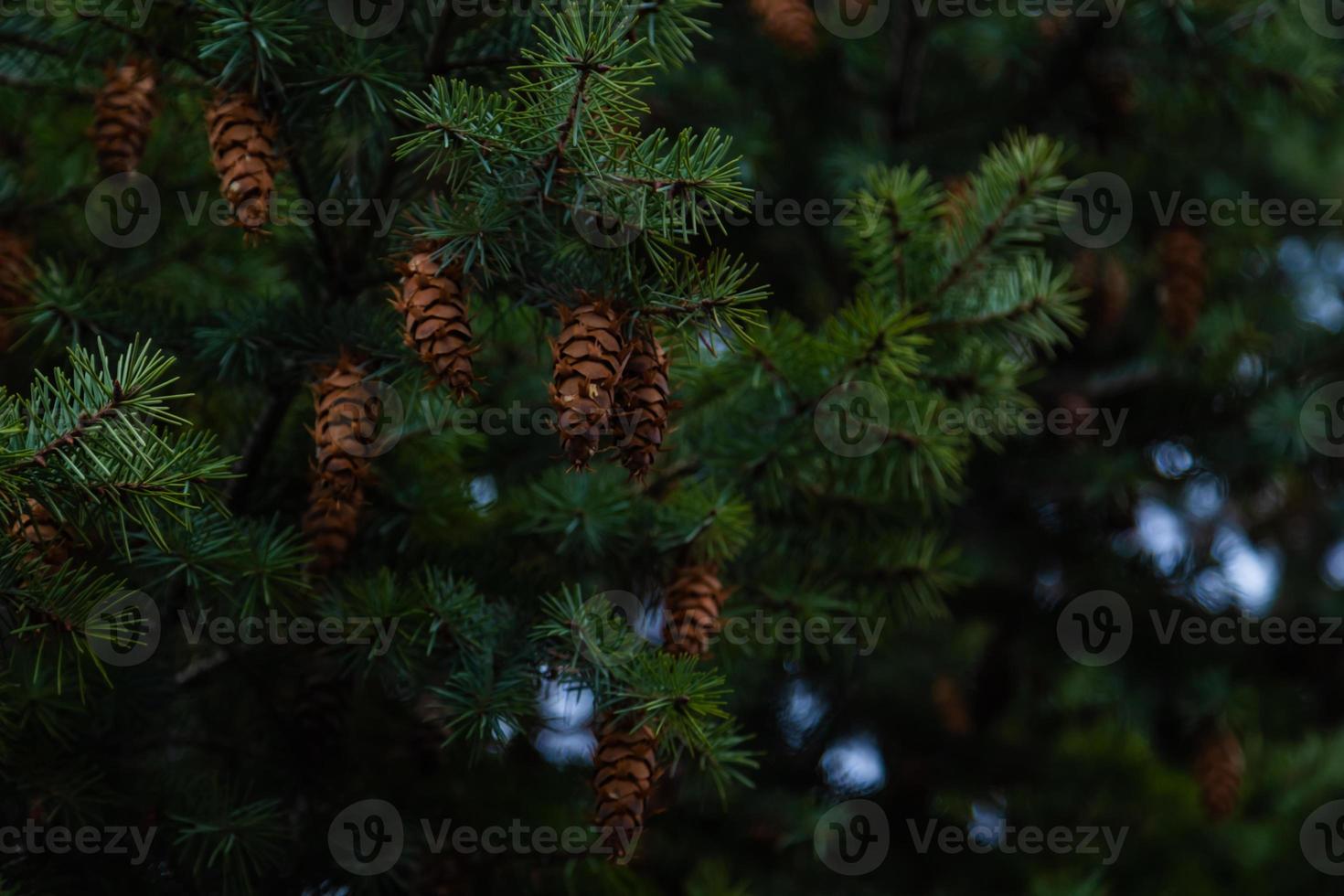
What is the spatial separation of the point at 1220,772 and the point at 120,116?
2.63 metres

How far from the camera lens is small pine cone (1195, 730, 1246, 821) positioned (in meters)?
2.62

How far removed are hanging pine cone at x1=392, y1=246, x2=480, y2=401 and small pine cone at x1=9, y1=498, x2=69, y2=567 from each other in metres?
0.45

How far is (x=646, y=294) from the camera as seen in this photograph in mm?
1291

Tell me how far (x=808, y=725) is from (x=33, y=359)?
1.81 m

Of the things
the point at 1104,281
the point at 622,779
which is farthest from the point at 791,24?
the point at 622,779

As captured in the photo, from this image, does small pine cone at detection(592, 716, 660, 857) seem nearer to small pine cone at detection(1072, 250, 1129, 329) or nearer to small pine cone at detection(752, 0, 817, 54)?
small pine cone at detection(752, 0, 817, 54)

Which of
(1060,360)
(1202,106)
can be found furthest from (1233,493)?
(1202,106)

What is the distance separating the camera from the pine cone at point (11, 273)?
5.95 ft

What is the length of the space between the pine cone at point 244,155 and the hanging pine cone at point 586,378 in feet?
1.42

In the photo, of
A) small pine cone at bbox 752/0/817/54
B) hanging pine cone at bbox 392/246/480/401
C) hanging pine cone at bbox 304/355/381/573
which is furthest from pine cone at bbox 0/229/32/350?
small pine cone at bbox 752/0/817/54

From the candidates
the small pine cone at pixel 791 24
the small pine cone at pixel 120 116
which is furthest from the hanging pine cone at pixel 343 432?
the small pine cone at pixel 791 24

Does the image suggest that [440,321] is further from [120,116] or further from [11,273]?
[11,273]

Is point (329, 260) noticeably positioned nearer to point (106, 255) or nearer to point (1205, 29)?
point (106, 255)

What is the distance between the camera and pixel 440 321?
4.15 feet
